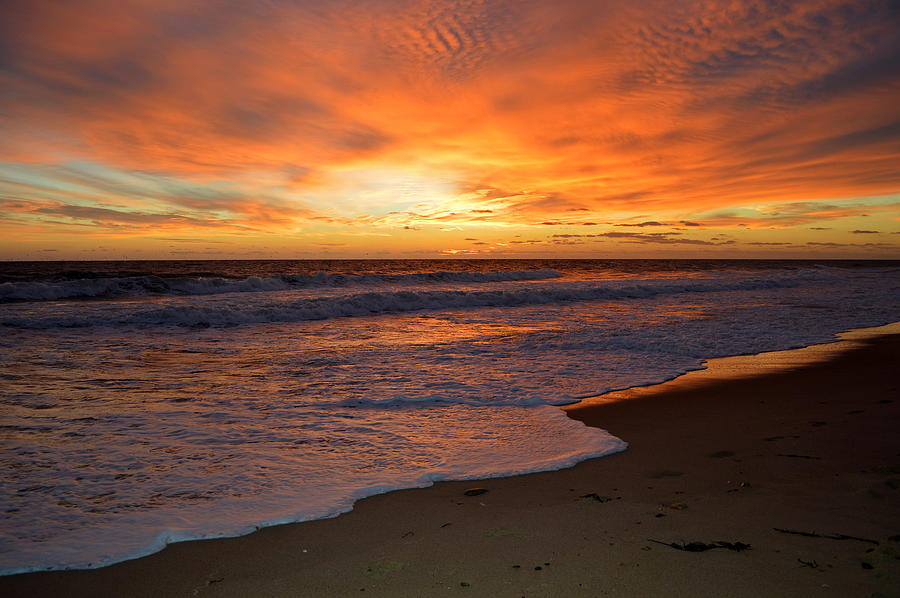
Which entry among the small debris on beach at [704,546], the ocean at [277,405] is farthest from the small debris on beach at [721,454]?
the small debris on beach at [704,546]

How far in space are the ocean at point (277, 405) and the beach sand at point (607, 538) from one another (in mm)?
244

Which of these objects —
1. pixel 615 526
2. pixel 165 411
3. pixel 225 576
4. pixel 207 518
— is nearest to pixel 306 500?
pixel 207 518

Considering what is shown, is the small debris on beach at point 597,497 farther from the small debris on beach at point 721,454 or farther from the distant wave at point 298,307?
the distant wave at point 298,307

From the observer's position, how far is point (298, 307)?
18.0 metres

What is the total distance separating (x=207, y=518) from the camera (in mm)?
3277

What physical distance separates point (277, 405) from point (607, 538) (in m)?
4.51

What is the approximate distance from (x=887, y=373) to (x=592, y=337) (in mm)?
5209

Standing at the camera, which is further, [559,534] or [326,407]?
[326,407]

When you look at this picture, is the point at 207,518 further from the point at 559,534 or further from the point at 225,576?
the point at 559,534

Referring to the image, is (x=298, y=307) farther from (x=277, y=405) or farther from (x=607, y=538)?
(x=607, y=538)

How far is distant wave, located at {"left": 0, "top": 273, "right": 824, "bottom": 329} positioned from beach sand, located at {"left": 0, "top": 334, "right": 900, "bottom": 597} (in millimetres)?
13653

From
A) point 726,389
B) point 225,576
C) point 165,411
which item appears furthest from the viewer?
point 726,389

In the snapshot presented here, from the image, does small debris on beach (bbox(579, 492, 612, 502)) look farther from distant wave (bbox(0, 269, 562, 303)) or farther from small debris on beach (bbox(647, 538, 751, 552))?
distant wave (bbox(0, 269, 562, 303))

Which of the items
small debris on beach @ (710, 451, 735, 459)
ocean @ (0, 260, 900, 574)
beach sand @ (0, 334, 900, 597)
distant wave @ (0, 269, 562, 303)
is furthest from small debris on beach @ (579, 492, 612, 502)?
distant wave @ (0, 269, 562, 303)
